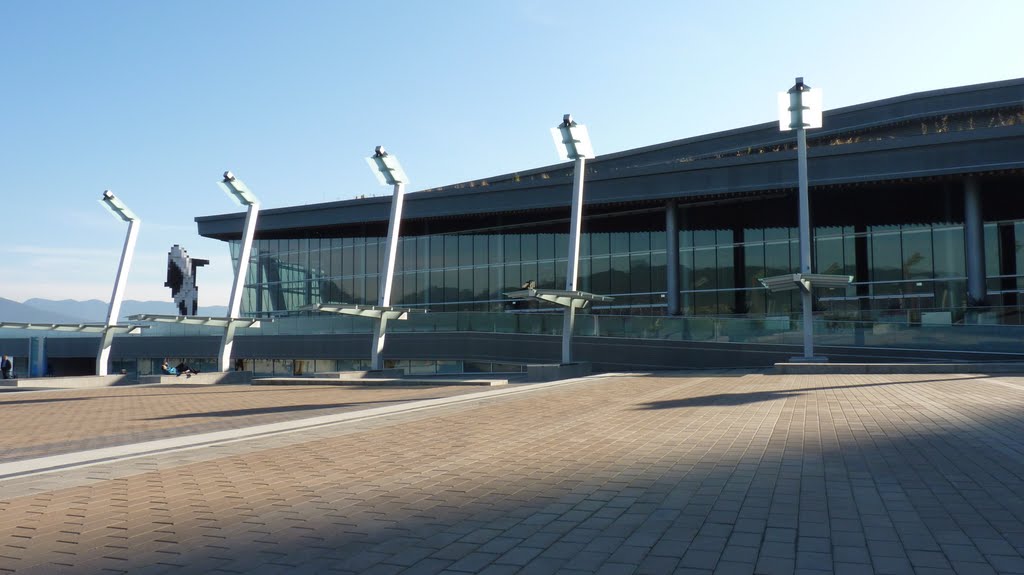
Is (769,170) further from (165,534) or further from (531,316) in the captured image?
(165,534)

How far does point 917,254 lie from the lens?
34.9 meters

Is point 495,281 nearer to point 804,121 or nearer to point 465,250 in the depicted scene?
point 465,250

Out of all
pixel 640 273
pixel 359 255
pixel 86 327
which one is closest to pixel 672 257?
pixel 640 273

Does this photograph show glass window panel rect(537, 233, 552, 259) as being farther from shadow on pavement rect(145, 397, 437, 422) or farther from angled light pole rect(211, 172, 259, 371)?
shadow on pavement rect(145, 397, 437, 422)

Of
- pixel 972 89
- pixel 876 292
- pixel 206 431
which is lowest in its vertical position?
pixel 206 431

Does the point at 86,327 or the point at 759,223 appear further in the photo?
the point at 759,223

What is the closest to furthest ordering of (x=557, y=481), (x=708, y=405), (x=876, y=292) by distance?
(x=557, y=481) → (x=708, y=405) → (x=876, y=292)

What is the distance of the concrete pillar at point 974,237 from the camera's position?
30.7 meters

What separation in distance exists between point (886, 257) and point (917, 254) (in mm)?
1250

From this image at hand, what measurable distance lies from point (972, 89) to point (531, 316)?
22.4m

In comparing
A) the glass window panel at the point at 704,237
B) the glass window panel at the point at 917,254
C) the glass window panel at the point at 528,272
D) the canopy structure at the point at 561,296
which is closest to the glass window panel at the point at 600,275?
the glass window panel at the point at 528,272

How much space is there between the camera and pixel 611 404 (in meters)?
14.8

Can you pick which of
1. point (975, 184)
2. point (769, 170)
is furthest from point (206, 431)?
point (975, 184)

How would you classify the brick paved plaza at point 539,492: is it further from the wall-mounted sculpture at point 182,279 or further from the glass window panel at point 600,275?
the wall-mounted sculpture at point 182,279
